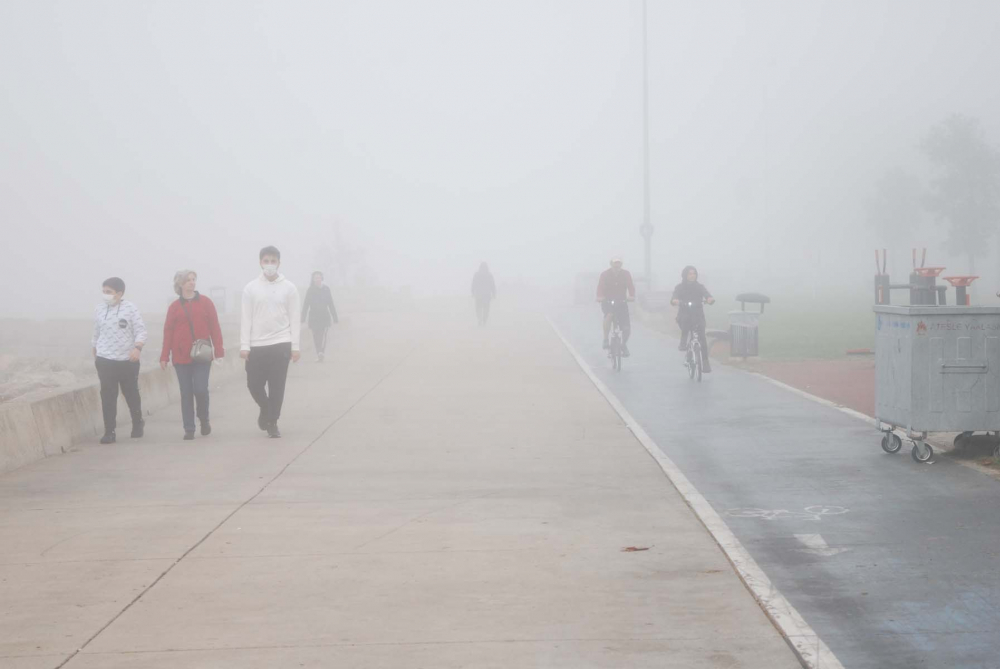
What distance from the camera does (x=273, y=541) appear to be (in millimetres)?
8125

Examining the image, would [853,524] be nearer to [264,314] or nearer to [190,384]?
[264,314]

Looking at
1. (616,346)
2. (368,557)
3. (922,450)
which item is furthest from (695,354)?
(368,557)

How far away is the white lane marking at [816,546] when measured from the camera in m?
7.65

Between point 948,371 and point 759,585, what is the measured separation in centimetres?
448

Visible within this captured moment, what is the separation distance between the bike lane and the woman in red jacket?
469 centimetres

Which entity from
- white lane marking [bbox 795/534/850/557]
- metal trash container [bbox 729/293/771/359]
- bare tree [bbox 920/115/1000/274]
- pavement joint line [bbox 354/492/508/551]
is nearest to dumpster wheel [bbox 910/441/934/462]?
white lane marking [bbox 795/534/850/557]

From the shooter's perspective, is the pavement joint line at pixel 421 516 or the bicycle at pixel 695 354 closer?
the pavement joint line at pixel 421 516

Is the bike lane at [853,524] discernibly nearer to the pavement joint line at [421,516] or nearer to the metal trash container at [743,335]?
the pavement joint line at [421,516]

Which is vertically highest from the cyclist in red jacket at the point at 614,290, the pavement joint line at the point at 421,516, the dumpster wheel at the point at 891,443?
the cyclist in red jacket at the point at 614,290

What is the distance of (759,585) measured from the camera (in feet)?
22.5

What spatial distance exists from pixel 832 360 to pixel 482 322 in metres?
18.2

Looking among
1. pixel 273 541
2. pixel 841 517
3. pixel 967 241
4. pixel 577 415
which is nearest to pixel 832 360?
pixel 577 415

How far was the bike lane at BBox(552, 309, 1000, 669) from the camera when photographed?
604 centimetres

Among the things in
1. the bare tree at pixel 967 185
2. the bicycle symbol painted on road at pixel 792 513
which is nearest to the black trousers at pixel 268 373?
the bicycle symbol painted on road at pixel 792 513
